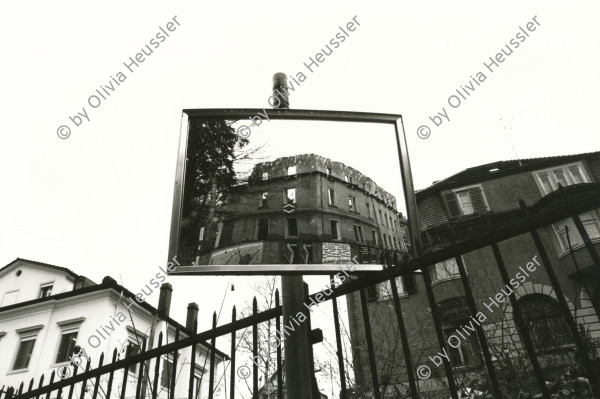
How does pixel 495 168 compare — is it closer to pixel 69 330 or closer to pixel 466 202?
pixel 466 202

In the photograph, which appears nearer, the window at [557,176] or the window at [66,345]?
the window at [66,345]

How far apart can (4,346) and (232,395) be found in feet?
76.7

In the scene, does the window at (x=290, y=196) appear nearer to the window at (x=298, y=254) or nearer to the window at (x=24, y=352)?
the window at (x=298, y=254)

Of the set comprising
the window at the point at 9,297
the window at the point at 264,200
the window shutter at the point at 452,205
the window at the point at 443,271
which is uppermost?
the window shutter at the point at 452,205

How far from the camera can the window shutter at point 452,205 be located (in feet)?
71.8

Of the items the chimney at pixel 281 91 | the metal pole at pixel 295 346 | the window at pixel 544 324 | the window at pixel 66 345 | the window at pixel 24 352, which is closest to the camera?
the metal pole at pixel 295 346

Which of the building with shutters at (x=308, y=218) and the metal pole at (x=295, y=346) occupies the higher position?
the building with shutters at (x=308, y=218)

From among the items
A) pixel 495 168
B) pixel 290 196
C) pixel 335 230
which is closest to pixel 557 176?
pixel 495 168

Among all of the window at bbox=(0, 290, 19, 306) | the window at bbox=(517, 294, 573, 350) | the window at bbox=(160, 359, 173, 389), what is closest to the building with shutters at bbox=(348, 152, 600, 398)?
the window at bbox=(517, 294, 573, 350)

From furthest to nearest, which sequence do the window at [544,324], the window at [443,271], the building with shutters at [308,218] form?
the window at [443,271], the window at [544,324], the building with shutters at [308,218]

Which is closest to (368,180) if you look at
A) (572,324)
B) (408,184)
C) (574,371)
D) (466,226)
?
(408,184)

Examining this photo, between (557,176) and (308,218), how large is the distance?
24.4m

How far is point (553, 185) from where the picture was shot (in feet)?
70.8

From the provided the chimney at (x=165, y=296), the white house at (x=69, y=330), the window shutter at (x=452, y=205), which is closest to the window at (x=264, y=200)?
the white house at (x=69, y=330)
